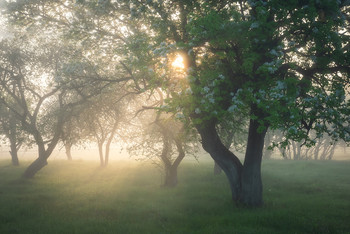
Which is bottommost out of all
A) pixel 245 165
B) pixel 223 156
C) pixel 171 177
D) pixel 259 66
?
pixel 171 177

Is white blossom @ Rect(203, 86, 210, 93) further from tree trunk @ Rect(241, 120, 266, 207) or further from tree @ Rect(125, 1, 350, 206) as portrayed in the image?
tree trunk @ Rect(241, 120, 266, 207)

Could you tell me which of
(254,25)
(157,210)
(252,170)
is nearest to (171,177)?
(157,210)

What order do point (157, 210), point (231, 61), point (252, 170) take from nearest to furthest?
1. point (231, 61)
2. point (157, 210)
3. point (252, 170)

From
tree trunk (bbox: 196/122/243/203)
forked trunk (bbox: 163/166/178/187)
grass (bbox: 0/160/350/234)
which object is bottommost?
grass (bbox: 0/160/350/234)

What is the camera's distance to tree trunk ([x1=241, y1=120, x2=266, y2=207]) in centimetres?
1520

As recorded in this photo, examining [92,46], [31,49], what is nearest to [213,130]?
[92,46]

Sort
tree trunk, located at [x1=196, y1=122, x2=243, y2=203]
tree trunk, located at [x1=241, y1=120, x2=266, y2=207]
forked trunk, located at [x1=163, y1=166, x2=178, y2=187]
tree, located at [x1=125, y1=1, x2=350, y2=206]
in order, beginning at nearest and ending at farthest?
tree, located at [x1=125, y1=1, x2=350, y2=206], tree trunk, located at [x1=241, y1=120, x2=266, y2=207], tree trunk, located at [x1=196, y1=122, x2=243, y2=203], forked trunk, located at [x1=163, y1=166, x2=178, y2=187]

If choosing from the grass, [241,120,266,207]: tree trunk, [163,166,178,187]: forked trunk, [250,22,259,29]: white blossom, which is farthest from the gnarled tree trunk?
[163,166,178,187]: forked trunk

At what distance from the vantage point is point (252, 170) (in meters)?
15.3

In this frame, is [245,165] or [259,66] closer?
[259,66]

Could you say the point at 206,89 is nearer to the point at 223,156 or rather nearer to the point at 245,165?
the point at 223,156

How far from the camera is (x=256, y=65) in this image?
13758 millimetres

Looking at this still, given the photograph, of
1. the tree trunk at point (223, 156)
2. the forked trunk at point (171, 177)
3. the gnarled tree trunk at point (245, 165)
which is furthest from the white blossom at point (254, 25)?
the forked trunk at point (171, 177)

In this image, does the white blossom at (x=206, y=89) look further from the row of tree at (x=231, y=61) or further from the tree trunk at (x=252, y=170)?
the tree trunk at (x=252, y=170)
